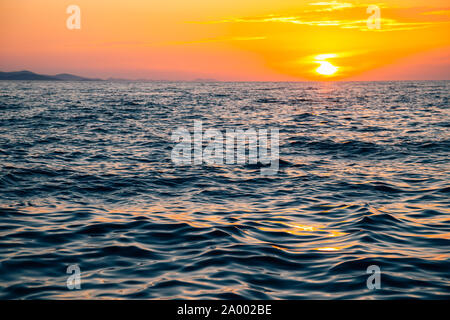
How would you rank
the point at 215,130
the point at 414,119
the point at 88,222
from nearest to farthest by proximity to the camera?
the point at 88,222
the point at 215,130
the point at 414,119

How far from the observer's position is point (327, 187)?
16.0 metres

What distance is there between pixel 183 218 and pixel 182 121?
29.2m

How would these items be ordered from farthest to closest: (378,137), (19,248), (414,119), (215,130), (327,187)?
(414,119) < (215,130) < (378,137) < (327,187) < (19,248)

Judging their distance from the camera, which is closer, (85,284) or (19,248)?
(85,284)

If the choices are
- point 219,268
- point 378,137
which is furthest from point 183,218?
point 378,137

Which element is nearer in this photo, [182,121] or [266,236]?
[266,236]

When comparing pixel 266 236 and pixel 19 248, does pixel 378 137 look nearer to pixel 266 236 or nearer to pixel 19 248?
pixel 266 236
